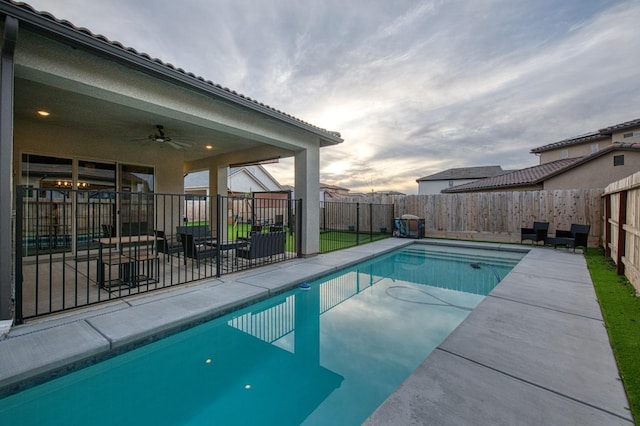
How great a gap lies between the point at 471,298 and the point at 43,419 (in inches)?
225

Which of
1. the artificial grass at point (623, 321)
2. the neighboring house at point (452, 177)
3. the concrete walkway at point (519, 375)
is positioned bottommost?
the concrete walkway at point (519, 375)

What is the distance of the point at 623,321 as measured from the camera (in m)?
3.30

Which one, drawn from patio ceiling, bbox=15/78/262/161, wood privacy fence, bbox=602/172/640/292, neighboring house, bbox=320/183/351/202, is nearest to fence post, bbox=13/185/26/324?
patio ceiling, bbox=15/78/262/161

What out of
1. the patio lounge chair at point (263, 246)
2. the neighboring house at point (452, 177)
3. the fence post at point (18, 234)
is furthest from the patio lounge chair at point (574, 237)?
the neighboring house at point (452, 177)

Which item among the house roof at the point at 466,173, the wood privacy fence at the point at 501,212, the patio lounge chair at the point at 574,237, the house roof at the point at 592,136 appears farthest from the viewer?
the house roof at the point at 466,173

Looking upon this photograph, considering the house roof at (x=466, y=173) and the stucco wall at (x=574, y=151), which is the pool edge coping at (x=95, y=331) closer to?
the stucco wall at (x=574, y=151)

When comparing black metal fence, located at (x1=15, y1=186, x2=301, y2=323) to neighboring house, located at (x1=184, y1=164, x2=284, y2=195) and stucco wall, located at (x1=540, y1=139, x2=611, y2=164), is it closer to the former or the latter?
neighboring house, located at (x1=184, y1=164, x2=284, y2=195)

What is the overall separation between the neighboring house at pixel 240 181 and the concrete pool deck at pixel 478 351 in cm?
1507

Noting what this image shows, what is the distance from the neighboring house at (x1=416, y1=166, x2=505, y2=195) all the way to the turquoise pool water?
97.4 ft

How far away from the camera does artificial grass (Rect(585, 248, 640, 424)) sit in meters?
2.16

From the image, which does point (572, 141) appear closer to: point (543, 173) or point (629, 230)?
point (543, 173)

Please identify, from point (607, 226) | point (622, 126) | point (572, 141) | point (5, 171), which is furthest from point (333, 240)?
point (572, 141)

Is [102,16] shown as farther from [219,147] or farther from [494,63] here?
[494,63]

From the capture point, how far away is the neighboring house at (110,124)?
2.93 m
